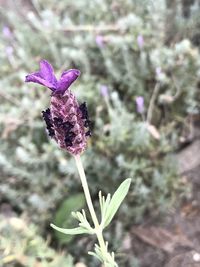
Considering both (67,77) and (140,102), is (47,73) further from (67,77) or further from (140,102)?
(140,102)

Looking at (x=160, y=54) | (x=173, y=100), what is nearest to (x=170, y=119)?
(x=173, y=100)

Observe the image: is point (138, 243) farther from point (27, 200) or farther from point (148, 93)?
point (148, 93)

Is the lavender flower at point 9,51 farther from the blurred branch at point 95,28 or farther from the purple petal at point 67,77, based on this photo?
the purple petal at point 67,77

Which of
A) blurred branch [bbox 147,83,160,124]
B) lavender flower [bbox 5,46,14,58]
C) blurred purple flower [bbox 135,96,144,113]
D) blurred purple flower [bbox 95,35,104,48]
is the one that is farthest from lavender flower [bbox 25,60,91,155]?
lavender flower [bbox 5,46,14,58]

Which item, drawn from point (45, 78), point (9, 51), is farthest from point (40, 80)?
point (9, 51)

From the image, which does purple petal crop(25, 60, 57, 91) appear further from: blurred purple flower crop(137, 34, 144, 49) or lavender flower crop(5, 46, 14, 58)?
lavender flower crop(5, 46, 14, 58)

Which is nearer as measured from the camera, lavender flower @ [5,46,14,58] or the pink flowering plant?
the pink flowering plant
